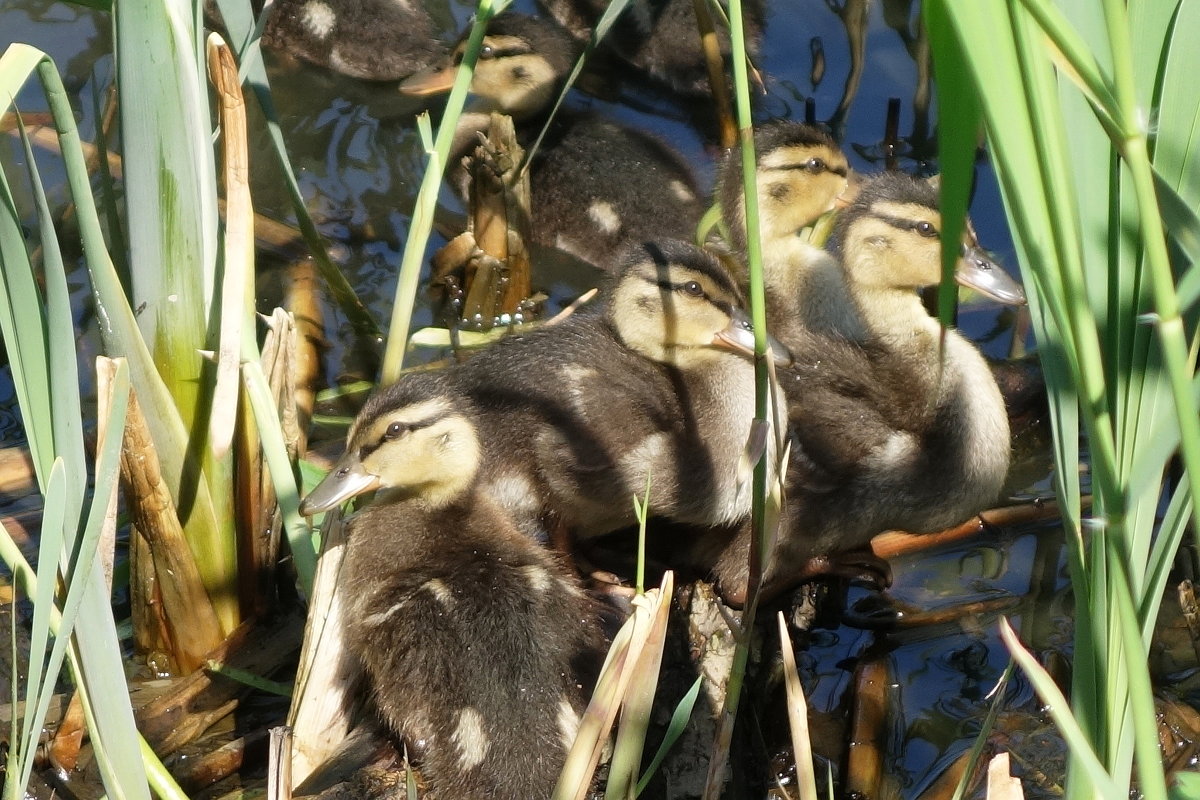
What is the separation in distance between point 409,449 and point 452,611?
41 cm

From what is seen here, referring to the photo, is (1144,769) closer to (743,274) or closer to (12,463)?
(743,274)

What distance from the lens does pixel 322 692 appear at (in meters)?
2.41

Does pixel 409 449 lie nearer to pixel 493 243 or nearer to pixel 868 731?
pixel 868 731

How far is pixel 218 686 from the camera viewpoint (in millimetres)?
2660

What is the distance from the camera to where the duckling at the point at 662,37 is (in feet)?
16.3

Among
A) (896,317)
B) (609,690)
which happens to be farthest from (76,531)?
(896,317)

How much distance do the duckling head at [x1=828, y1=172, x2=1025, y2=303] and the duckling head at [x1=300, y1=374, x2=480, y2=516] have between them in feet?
3.89

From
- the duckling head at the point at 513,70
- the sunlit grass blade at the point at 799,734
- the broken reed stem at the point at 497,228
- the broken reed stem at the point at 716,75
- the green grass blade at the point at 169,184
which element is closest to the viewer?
the sunlit grass blade at the point at 799,734

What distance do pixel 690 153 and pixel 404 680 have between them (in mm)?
2976

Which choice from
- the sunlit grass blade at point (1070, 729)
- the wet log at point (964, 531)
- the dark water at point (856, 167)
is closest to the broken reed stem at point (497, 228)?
the dark water at point (856, 167)

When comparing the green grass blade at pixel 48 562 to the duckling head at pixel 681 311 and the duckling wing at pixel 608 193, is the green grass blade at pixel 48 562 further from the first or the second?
the duckling wing at pixel 608 193

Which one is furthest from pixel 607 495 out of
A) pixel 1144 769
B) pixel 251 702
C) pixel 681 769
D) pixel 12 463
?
pixel 1144 769

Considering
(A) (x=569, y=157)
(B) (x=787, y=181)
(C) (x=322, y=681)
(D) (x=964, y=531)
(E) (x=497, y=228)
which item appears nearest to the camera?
(C) (x=322, y=681)

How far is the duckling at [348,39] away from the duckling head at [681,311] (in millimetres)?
2332
